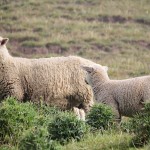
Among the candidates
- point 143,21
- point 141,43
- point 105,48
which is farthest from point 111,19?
point 105,48

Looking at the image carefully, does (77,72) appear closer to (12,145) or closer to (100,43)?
(12,145)

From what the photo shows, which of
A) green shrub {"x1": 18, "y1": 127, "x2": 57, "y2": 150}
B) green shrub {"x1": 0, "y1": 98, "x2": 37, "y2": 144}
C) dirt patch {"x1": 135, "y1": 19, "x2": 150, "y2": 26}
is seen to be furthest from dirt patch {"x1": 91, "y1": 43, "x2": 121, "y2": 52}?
green shrub {"x1": 18, "y1": 127, "x2": 57, "y2": 150}

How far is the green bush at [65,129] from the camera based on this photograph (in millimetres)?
7172

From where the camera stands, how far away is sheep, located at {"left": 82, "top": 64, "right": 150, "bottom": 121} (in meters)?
9.11

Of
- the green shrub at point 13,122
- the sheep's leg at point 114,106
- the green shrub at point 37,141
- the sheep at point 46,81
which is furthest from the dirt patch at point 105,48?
the green shrub at point 37,141

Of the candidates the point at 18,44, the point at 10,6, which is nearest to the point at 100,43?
the point at 18,44

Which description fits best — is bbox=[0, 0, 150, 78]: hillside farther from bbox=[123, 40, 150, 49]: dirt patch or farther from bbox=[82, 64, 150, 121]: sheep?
bbox=[82, 64, 150, 121]: sheep

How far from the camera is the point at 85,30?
28359 millimetres

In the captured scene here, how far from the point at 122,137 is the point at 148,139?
540 millimetres

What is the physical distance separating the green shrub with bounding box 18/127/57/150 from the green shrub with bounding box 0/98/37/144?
1.06 metres

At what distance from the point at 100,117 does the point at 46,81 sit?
3.10 metres

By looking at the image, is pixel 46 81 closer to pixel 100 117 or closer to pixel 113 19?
pixel 100 117

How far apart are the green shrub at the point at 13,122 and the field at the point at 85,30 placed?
42.1ft

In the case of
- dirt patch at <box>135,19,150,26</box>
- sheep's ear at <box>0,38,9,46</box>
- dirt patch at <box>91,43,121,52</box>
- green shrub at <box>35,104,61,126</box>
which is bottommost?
green shrub at <box>35,104,61,126</box>
